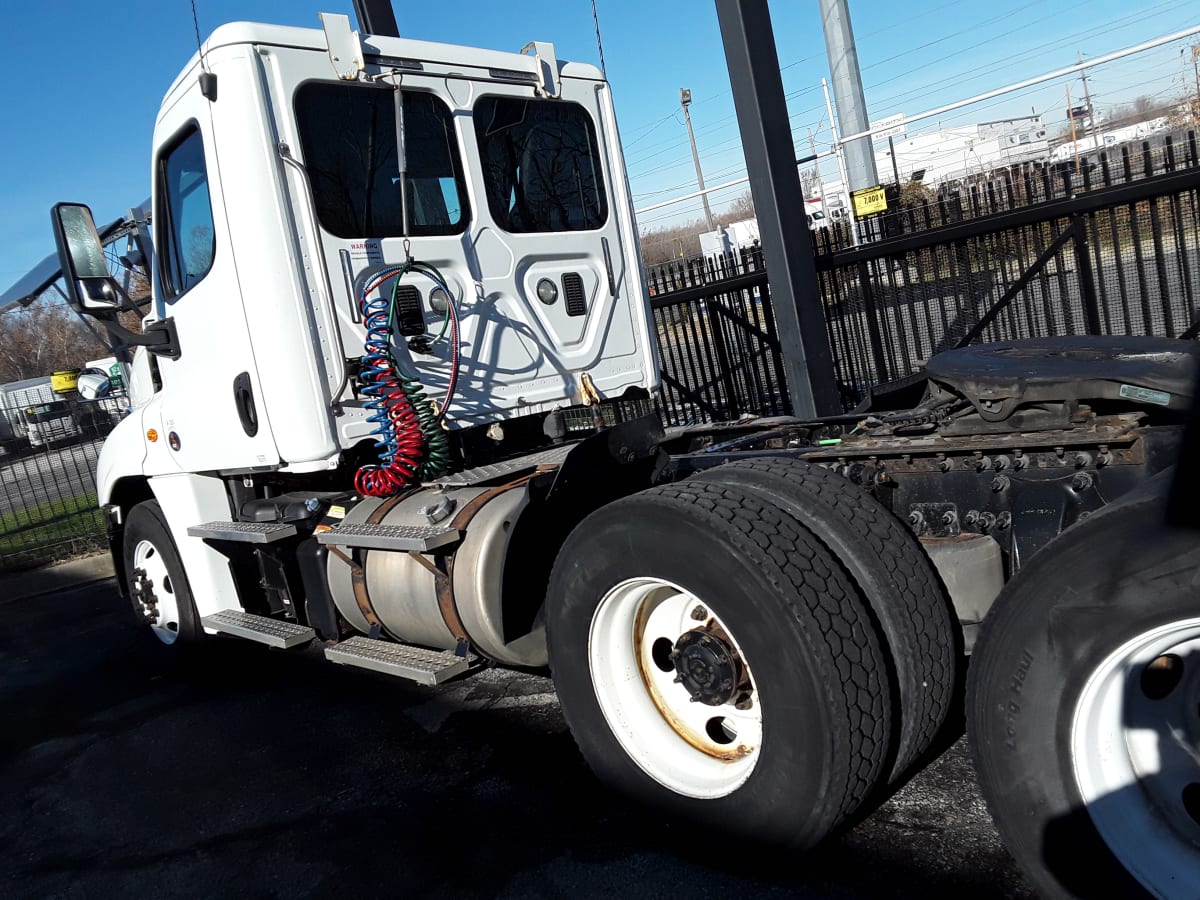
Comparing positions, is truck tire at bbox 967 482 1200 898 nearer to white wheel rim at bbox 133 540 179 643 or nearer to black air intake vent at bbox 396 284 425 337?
black air intake vent at bbox 396 284 425 337

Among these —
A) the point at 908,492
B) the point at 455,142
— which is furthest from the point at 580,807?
the point at 455,142

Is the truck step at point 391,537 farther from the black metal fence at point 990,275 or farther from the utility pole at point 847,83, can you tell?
the utility pole at point 847,83

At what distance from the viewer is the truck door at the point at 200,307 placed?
4.30 meters

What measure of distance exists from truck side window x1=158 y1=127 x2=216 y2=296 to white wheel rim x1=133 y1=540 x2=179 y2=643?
5.81 ft

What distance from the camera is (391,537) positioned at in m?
3.93

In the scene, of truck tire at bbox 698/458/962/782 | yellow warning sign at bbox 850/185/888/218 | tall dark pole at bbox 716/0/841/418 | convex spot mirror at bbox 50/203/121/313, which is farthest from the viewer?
yellow warning sign at bbox 850/185/888/218

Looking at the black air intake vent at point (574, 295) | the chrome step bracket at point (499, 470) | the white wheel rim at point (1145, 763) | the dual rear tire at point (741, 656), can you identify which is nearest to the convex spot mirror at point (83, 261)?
the chrome step bracket at point (499, 470)

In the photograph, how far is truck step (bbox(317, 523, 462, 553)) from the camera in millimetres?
3727

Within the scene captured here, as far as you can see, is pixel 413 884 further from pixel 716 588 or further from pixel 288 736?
pixel 288 736

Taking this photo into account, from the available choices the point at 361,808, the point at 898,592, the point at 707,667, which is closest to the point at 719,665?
the point at 707,667

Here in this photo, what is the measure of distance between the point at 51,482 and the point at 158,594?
24.9ft

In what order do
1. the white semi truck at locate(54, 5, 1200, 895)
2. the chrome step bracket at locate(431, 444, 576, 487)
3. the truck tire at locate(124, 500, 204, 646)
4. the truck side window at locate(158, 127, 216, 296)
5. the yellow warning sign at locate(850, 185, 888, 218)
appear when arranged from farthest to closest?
the yellow warning sign at locate(850, 185, 888, 218), the truck tire at locate(124, 500, 204, 646), the truck side window at locate(158, 127, 216, 296), the chrome step bracket at locate(431, 444, 576, 487), the white semi truck at locate(54, 5, 1200, 895)

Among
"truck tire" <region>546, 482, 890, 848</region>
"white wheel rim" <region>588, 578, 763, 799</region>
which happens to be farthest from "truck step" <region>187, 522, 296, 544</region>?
"white wheel rim" <region>588, 578, 763, 799</region>

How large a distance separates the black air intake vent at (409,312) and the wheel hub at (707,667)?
2.09 metres
